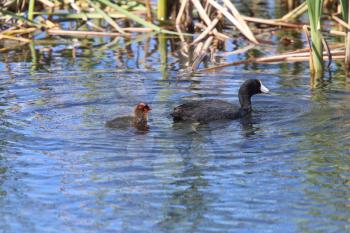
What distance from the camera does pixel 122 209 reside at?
592 centimetres

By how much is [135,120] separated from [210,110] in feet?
2.90

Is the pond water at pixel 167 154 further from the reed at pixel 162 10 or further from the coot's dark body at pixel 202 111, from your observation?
the reed at pixel 162 10

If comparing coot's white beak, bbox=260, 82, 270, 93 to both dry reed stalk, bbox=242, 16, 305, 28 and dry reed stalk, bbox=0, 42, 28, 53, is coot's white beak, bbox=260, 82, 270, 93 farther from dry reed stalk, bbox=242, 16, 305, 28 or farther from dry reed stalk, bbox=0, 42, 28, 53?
dry reed stalk, bbox=0, 42, 28, 53

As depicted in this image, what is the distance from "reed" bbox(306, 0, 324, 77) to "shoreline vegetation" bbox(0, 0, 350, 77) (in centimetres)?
6

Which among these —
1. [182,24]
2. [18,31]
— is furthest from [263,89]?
[18,31]

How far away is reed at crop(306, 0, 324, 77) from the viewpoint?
399 inches

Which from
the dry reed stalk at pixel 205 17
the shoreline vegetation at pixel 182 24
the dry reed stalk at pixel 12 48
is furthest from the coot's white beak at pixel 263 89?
the dry reed stalk at pixel 12 48

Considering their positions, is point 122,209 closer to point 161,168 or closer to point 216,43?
point 161,168

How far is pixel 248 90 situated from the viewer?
950 centimetres

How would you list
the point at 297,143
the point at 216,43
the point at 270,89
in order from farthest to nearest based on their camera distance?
the point at 216,43
the point at 270,89
the point at 297,143

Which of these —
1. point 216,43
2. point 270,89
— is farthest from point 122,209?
point 216,43

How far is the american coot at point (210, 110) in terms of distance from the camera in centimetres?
879

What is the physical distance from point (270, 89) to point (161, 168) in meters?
3.57

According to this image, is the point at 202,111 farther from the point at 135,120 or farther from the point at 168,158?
the point at 168,158
